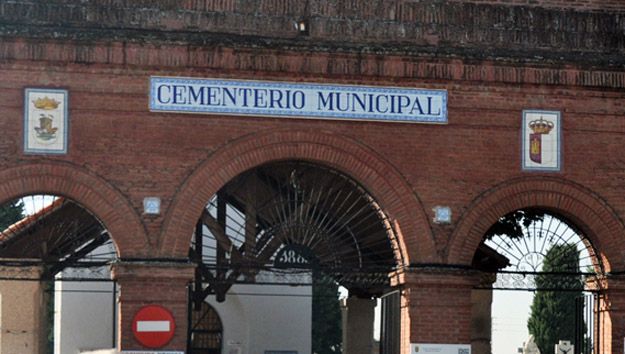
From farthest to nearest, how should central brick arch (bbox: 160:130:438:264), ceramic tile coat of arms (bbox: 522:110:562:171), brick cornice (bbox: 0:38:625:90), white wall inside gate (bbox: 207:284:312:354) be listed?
white wall inside gate (bbox: 207:284:312:354)
ceramic tile coat of arms (bbox: 522:110:562:171)
central brick arch (bbox: 160:130:438:264)
brick cornice (bbox: 0:38:625:90)

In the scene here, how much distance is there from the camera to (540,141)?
2166 cm

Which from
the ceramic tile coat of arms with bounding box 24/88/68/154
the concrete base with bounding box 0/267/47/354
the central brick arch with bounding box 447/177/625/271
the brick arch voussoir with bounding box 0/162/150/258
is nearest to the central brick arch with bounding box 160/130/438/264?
the brick arch voussoir with bounding box 0/162/150/258

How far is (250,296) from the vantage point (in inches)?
1312

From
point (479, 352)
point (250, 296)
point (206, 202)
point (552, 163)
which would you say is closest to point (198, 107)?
point (206, 202)

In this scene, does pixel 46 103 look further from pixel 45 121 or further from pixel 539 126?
pixel 539 126

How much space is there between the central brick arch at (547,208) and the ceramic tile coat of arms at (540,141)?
257 mm

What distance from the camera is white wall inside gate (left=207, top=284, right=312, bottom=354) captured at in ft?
109

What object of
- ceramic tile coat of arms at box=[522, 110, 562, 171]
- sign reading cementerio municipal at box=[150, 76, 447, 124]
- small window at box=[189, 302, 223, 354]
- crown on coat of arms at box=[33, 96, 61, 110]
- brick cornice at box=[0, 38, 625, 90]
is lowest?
small window at box=[189, 302, 223, 354]

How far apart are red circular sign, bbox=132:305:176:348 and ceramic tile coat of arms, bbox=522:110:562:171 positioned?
18.2 feet

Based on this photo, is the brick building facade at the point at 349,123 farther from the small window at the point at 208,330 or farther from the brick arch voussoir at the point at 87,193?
the small window at the point at 208,330

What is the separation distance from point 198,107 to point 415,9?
3.43 m

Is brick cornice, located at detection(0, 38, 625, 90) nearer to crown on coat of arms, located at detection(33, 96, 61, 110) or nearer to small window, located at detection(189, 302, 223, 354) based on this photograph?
crown on coat of arms, located at detection(33, 96, 61, 110)

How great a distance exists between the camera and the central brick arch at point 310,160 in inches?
815

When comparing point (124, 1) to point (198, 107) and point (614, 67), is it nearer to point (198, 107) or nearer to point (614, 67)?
point (198, 107)
